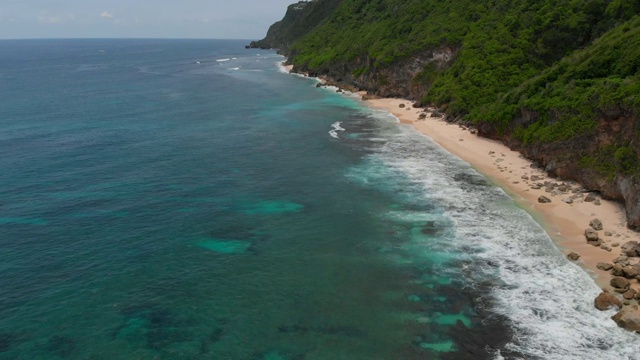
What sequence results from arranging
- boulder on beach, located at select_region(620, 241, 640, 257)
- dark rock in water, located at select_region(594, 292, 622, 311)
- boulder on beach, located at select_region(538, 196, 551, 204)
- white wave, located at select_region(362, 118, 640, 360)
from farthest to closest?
boulder on beach, located at select_region(538, 196, 551, 204)
boulder on beach, located at select_region(620, 241, 640, 257)
dark rock in water, located at select_region(594, 292, 622, 311)
white wave, located at select_region(362, 118, 640, 360)

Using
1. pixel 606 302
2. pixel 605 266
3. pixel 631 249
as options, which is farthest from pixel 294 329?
pixel 631 249

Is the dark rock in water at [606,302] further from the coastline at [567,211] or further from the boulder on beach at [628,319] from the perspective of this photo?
the boulder on beach at [628,319]

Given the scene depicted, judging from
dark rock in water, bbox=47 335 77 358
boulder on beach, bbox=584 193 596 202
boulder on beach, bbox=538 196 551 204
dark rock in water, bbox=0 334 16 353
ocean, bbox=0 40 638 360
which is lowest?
dark rock in water, bbox=0 334 16 353

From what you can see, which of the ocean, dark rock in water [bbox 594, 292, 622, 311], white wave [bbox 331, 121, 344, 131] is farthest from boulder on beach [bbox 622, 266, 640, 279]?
white wave [bbox 331, 121, 344, 131]

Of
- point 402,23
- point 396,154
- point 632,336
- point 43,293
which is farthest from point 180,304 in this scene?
point 402,23

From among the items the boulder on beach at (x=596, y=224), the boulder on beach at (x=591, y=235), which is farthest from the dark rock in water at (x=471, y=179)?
the boulder on beach at (x=591, y=235)

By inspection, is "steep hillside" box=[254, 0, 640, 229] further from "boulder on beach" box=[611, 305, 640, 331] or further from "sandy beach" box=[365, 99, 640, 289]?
"boulder on beach" box=[611, 305, 640, 331]

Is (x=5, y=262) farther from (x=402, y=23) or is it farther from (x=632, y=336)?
(x=402, y=23)
